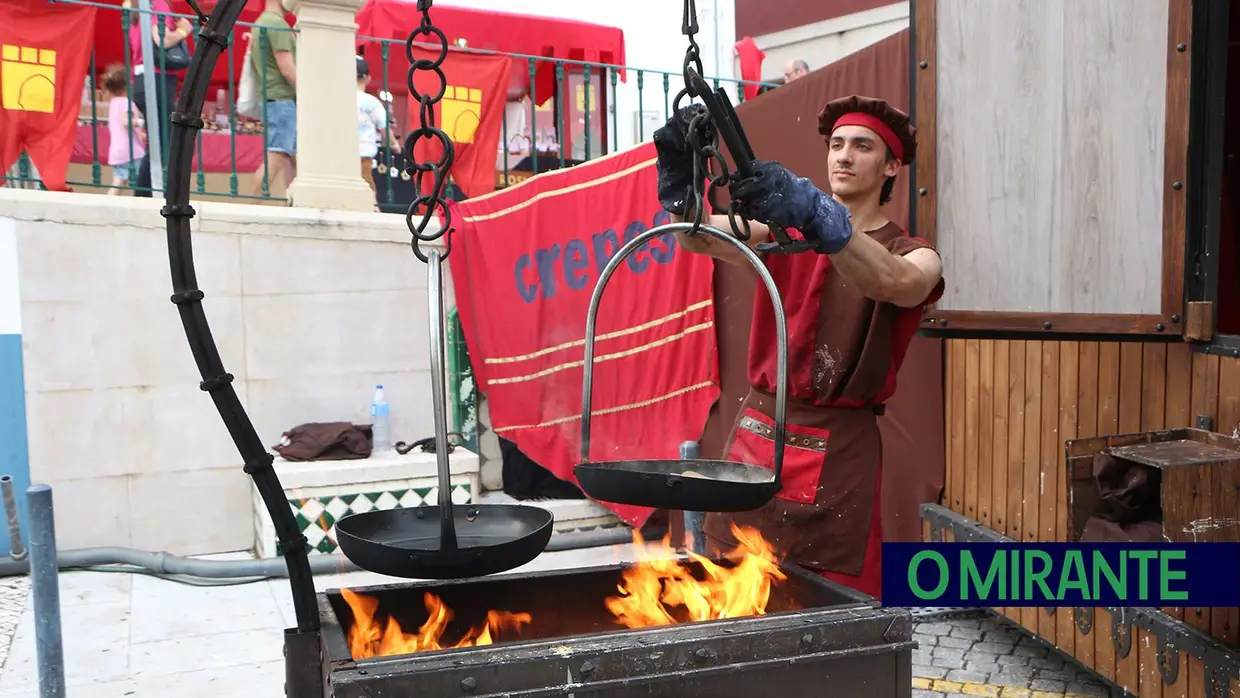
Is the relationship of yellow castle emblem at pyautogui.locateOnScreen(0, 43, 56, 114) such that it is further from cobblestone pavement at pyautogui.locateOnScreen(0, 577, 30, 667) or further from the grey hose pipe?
cobblestone pavement at pyautogui.locateOnScreen(0, 577, 30, 667)

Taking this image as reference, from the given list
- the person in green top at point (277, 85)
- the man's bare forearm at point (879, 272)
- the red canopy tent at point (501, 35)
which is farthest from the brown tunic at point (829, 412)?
the red canopy tent at point (501, 35)

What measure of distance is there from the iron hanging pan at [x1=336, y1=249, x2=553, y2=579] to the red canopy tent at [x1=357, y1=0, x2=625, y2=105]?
249 inches

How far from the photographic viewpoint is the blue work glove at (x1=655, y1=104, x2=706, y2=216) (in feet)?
7.55

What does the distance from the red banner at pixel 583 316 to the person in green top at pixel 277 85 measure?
1450mm

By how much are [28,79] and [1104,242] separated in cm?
625

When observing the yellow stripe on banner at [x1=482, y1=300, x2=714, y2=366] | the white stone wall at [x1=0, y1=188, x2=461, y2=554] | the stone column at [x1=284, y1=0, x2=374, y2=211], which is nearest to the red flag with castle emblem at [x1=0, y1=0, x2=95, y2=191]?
the white stone wall at [x1=0, y1=188, x2=461, y2=554]

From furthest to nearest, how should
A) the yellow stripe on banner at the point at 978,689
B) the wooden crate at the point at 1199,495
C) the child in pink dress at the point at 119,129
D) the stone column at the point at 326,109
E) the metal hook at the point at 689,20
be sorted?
the child in pink dress at the point at 119,129 < the stone column at the point at 326,109 < the yellow stripe on banner at the point at 978,689 < the wooden crate at the point at 1199,495 < the metal hook at the point at 689,20

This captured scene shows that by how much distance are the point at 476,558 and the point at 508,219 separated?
4.46m

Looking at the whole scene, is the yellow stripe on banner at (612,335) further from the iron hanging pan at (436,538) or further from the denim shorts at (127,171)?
the denim shorts at (127,171)

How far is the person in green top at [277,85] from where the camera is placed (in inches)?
266

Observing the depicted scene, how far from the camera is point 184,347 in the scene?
5.81 metres

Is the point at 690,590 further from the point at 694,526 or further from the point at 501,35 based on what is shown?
the point at 501,35

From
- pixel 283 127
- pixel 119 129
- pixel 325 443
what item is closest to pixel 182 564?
pixel 325 443

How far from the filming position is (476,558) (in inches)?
75.7
